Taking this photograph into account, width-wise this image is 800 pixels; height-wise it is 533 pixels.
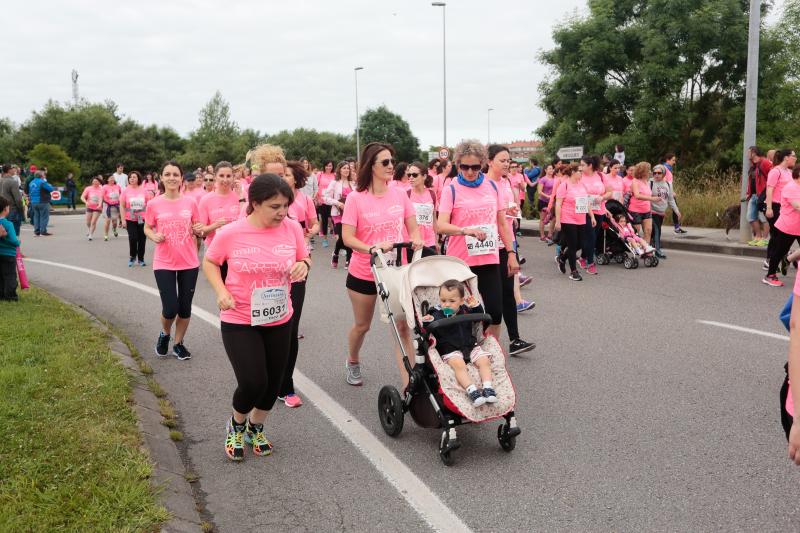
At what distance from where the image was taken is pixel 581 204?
1154cm

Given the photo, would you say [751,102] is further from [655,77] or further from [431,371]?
[431,371]

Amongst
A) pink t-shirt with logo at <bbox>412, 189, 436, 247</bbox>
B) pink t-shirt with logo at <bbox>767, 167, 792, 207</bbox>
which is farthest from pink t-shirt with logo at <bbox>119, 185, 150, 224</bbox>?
pink t-shirt with logo at <bbox>767, 167, 792, 207</bbox>

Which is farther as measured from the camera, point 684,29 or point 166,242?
point 684,29

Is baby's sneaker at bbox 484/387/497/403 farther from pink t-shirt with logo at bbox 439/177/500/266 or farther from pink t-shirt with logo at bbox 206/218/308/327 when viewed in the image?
pink t-shirt with logo at bbox 439/177/500/266

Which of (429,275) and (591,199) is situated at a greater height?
(591,199)

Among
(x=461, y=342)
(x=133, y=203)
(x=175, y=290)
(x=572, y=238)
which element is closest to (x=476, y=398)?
(x=461, y=342)

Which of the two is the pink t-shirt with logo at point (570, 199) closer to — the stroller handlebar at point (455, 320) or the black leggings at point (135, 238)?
the stroller handlebar at point (455, 320)

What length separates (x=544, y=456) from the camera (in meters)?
4.62

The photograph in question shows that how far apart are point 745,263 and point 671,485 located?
9.91 meters

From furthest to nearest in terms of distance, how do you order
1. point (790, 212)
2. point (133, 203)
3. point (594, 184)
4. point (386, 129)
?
point (386, 129)
point (133, 203)
point (594, 184)
point (790, 212)

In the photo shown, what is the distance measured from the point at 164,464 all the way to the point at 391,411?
1507 mm

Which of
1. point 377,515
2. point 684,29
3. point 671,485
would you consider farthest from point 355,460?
point 684,29

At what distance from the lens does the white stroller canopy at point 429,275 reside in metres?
5.00

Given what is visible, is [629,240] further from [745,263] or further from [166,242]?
[166,242]
